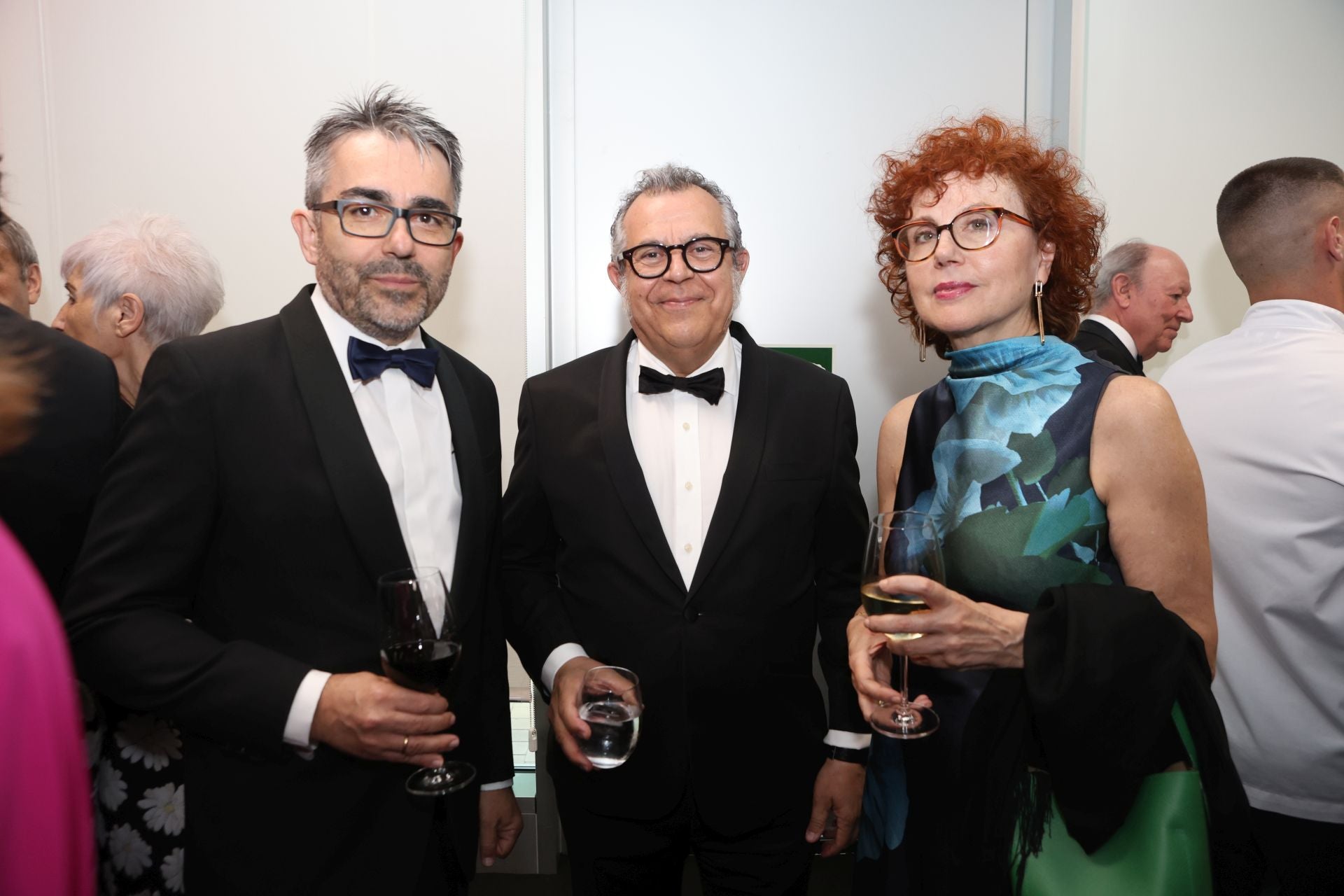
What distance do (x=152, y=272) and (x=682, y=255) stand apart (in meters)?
1.43

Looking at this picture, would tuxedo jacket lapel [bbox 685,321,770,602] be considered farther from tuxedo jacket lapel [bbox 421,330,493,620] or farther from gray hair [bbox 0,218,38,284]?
gray hair [bbox 0,218,38,284]

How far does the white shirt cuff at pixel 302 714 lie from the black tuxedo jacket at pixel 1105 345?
2.71 meters

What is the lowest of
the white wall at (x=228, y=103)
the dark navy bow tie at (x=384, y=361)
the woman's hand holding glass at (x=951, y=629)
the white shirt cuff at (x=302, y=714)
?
the white shirt cuff at (x=302, y=714)

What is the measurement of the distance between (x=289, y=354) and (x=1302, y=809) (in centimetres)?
242

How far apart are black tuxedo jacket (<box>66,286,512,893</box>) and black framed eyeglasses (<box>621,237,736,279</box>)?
748mm

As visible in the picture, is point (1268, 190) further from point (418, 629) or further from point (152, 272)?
point (152, 272)

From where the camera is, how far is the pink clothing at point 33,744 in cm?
62

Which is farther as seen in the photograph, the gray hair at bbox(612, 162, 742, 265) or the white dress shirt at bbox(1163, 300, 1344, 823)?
the gray hair at bbox(612, 162, 742, 265)

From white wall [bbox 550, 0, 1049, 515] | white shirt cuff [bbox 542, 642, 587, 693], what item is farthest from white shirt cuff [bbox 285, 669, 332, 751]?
white wall [bbox 550, 0, 1049, 515]

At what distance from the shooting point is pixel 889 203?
73.5 inches

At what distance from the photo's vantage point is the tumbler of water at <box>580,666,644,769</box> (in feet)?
4.70

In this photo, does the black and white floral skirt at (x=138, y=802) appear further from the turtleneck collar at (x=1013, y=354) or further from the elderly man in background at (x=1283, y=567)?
the elderly man in background at (x=1283, y=567)

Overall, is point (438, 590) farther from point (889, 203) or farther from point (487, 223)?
point (487, 223)

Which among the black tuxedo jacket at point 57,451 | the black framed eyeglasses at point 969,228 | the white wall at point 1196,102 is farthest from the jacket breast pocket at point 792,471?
the white wall at point 1196,102
